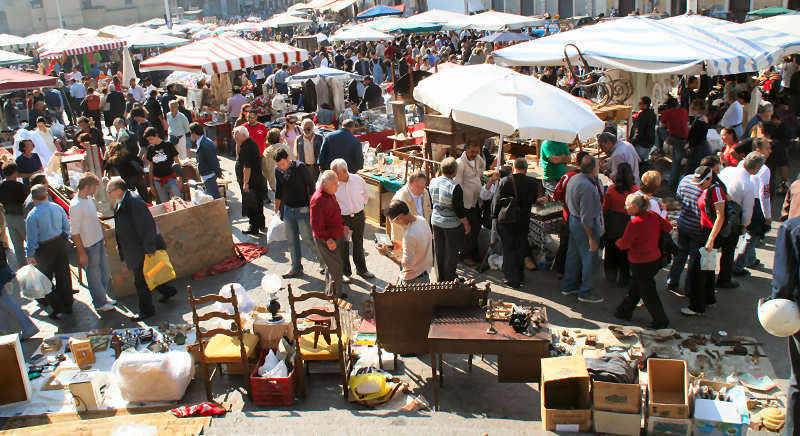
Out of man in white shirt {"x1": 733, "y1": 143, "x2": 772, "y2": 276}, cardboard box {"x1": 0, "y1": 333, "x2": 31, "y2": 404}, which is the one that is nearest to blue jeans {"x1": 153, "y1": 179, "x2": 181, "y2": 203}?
cardboard box {"x1": 0, "y1": 333, "x2": 31, "y2": 404}

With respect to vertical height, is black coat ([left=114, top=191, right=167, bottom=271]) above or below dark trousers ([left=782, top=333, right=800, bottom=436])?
above

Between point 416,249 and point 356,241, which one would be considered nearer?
point 416,249

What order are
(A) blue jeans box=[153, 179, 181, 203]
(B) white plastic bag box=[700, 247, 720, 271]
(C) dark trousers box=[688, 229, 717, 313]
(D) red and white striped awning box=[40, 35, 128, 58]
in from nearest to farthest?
(B) white plastic bag box=[700, 247, 720, 271], (C) dark trousers box=[688, 229, 717, 313], (A) blue jeans box=[153, 179, 181, 203], (D) red and white striped awning box=[40, 35, 128, 58]

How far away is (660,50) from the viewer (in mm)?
9461

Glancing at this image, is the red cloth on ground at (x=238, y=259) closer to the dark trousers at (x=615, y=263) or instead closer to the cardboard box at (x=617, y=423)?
the dark trousers at (x=615, y=263)

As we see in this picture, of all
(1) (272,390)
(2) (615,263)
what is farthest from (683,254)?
(1) (272,390)

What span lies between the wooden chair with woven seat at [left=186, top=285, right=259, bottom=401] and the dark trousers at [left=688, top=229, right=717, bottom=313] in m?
4.37

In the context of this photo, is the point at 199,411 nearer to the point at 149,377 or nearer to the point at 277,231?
the point at 149,377

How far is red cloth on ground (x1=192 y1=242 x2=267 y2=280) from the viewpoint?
8325mm

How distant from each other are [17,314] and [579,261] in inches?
238

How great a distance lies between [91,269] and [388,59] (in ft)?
60.8

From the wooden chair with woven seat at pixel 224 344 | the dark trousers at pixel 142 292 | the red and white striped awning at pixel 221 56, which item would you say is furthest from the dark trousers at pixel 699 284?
the red and white striped awning at pixel 221 56

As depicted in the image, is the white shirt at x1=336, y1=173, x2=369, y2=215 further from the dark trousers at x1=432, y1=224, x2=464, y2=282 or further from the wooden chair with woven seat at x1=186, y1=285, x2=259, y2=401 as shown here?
the wooden chair with woven seat at x1=186, y1=285, x2=259, y2=401

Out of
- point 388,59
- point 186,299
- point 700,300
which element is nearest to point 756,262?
point 700,300
